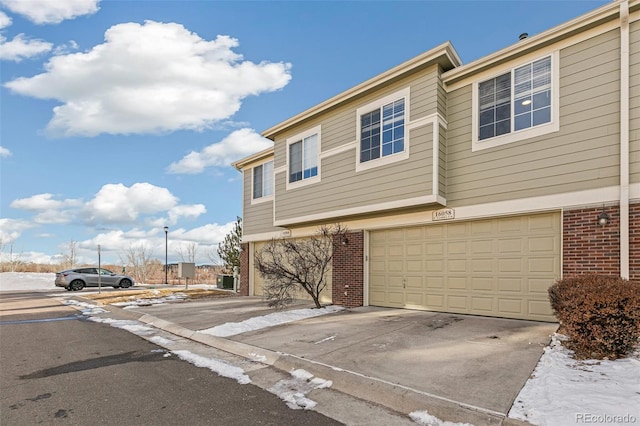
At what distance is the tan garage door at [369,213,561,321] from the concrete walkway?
0.39 m

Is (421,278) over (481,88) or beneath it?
beneath

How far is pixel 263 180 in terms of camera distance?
52.2 ft

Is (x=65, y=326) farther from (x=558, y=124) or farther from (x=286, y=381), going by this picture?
(x=558, y=124)

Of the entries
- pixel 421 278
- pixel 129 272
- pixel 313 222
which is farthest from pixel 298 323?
pixel 129 272

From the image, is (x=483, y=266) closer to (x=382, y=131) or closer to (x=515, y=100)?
(x=515, y=100)

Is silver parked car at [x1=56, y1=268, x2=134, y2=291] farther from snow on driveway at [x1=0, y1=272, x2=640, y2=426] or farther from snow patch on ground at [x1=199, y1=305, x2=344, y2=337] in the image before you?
snow on driveway at [x1=0, y1=272, x2=640, y2=426]

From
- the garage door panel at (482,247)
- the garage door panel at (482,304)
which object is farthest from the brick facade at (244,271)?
the garage door panel at (482,247)

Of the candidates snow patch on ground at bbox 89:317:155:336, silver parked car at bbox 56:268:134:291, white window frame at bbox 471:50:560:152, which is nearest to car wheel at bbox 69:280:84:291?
silver parked car at bbox 56:268:134:291

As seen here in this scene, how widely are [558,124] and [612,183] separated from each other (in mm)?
1559

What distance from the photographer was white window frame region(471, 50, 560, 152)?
25.5 ft

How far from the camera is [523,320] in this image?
7.99 metres

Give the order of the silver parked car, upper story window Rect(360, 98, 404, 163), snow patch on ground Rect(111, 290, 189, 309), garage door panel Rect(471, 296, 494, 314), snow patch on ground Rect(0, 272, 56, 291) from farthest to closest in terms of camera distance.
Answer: snow patch on ground Rect(0, 272, 56, 291) < the silver parked car < snow patch on ground Rect(111, 290, 189, 309) < upper story window Rect(360, 98, 404, 163) < garage door panel Rect(471, 296, 494, 314)

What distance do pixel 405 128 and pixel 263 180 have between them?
786 centimetres

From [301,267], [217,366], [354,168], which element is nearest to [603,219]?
[354,168]
